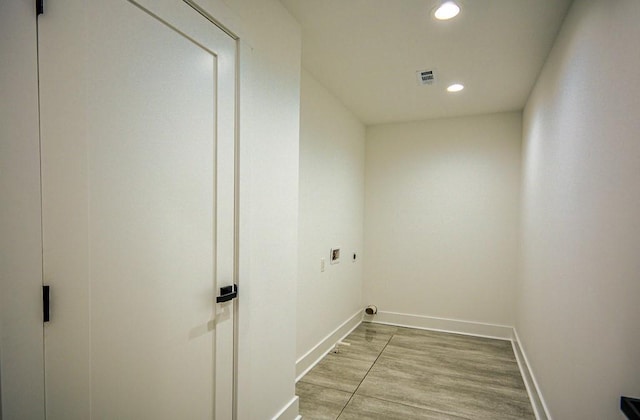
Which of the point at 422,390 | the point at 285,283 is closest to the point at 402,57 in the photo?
the point at 285,283

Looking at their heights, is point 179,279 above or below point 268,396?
above

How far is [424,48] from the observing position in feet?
7.79

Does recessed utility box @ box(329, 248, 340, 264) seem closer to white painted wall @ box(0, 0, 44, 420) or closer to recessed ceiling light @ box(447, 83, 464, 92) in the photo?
recessed ceiling light @ box(447, 83, 464, 92)

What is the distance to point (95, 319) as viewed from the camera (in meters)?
1.04

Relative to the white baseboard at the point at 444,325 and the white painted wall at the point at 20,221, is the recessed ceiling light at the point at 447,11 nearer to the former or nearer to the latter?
the white painted wall at the point at 20,221

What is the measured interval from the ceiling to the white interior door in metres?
0.90

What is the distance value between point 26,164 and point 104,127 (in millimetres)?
236

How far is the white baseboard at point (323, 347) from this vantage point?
2.82 metres

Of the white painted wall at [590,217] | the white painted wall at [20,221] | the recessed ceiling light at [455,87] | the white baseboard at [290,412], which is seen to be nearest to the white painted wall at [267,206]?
the white baseboard at [290,412]

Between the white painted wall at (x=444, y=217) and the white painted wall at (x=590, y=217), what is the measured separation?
1.39 metres

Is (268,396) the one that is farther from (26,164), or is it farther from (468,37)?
(468,37)

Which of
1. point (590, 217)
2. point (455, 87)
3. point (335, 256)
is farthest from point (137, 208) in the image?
point (455, 87)

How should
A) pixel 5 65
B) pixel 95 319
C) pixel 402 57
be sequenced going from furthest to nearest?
pixel 402 57, pixel 95 319, pixel 5 65

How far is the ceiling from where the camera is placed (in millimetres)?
1932
